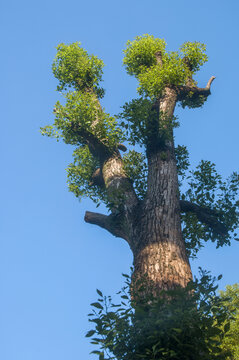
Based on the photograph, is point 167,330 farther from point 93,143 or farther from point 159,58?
point 159,58

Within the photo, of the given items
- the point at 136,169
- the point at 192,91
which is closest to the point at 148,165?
the point at 136,169

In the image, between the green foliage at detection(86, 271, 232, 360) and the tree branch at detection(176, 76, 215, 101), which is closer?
the green foliage at detection(86, 271, 232, 360)

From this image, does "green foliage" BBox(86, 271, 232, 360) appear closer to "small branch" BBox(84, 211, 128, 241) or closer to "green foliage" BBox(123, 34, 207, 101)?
"small branch" BBox(84, 211, 128, 241)

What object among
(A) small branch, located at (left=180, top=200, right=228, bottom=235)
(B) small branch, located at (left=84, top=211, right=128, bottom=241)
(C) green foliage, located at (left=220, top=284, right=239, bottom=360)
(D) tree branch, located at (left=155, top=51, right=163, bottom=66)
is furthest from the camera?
(D) tree branch, located at (left=155, top=51, right=163, bottom=66)

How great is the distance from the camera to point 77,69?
518 inches

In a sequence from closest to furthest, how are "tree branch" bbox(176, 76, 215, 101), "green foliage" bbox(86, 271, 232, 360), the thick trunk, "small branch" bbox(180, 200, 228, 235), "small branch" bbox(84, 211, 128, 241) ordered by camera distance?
"green foliage" bbox(86, 271, 232, 360) < the thick trunk < "small branch" bbox(84, 211, 128, 241) < "small branch" bbox(180, 200, 228, 235) < "tree branch" bbox(176, 76, 215, 101)

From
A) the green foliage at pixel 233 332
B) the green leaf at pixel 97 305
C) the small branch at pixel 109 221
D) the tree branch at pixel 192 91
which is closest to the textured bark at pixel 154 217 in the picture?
the small branch at pixel 109 221

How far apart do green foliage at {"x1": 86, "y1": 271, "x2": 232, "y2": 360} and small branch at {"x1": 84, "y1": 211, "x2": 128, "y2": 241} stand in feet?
11.5

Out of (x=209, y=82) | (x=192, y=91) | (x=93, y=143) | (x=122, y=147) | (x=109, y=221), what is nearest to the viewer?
(x=109, y=221)

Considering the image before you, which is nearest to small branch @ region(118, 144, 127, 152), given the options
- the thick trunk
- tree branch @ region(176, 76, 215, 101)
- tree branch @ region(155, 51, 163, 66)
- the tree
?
the tree

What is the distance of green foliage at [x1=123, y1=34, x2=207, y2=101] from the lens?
11617 millimetres

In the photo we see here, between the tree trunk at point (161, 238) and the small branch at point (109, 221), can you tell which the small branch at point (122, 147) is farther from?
the small branch at point (109, 221)

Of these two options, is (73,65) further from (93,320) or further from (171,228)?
(93,320)

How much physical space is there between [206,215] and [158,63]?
6.86 metres
